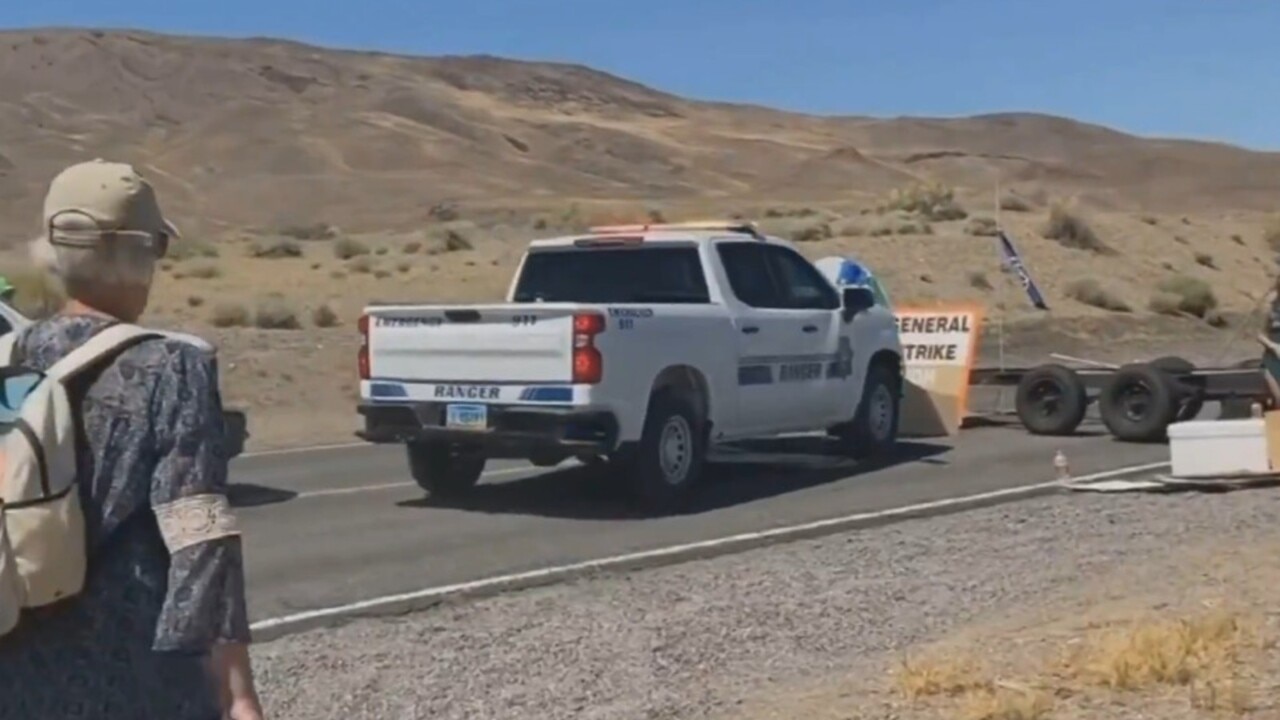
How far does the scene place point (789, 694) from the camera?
7691 millimetres

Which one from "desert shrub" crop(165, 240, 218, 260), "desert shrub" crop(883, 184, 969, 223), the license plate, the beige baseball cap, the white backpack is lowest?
the license plate

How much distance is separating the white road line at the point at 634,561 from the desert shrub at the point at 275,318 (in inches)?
731

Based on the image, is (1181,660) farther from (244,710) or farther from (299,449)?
(299,449)

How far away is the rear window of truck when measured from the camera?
1480 centimetres

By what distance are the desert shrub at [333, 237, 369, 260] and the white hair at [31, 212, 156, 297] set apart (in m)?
49.5

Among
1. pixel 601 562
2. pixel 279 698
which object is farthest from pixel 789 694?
pixel 601 562

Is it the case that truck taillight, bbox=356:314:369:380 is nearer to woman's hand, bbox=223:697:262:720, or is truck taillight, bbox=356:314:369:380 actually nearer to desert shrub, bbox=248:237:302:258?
woman's hand, bbox=223:697:262:720

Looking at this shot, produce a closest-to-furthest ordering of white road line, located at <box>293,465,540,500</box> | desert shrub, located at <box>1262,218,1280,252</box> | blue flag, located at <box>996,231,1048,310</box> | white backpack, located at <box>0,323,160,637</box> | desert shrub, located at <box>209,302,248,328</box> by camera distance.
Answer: white backpack, located at <box>0,323,160,637</box> → white road line, located at <box>293,465,540,500</box> → blue flag, located at <box>996,231,1048,310</box> → desert shrub, located at <box>209,302,248,328</box> → desert shrub, located at <box>1262,218,1280,252</box>

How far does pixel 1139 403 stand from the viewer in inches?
698

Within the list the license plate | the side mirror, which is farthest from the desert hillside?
the license plate

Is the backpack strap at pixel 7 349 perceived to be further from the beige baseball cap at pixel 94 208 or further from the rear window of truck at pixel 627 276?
the rear window of truck at pixel 627 276

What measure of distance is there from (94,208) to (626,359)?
965 centimetres

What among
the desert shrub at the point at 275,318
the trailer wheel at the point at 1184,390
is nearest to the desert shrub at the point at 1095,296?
the desert shrub at the point at 275,318

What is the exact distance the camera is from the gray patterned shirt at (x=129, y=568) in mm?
3600
